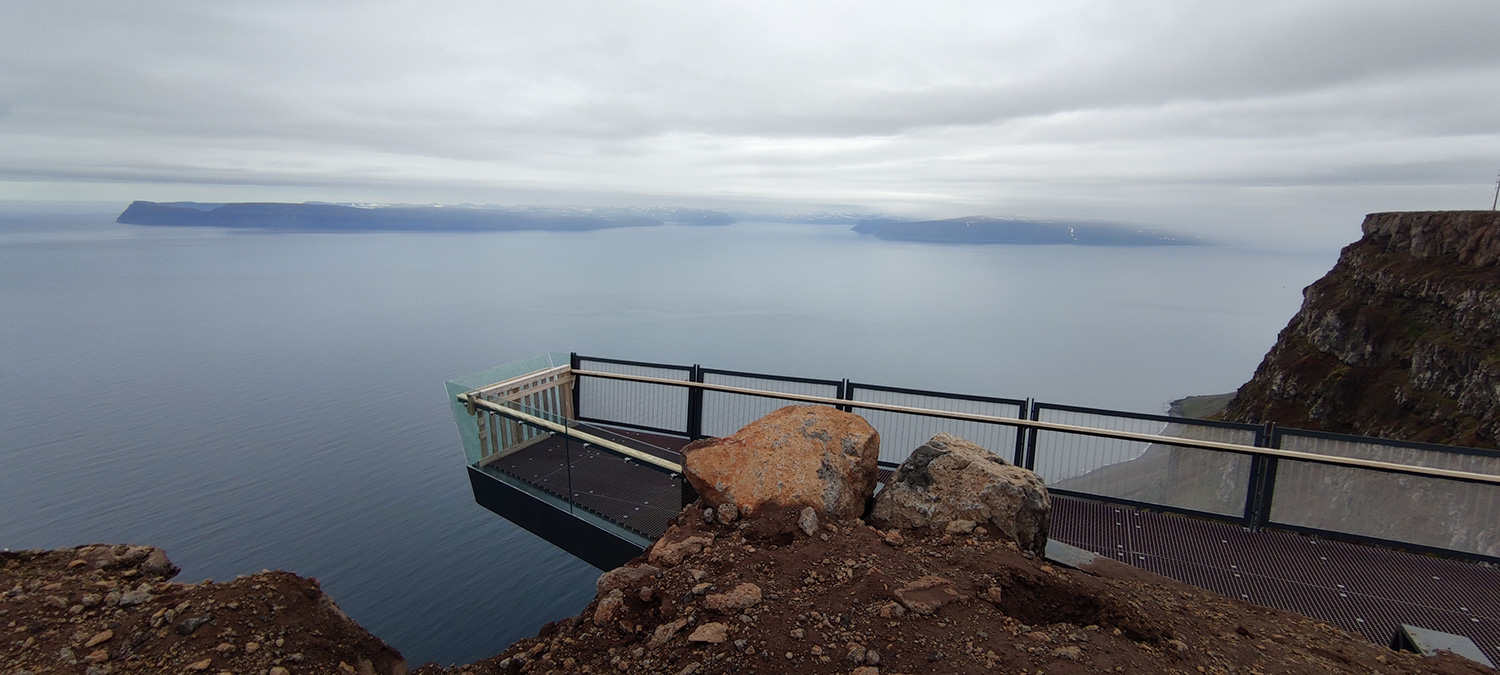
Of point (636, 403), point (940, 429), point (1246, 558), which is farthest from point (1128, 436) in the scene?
point (636, 403)

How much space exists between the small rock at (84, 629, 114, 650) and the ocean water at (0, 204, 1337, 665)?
1230 cm

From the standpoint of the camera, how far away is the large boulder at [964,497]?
539 centimetres

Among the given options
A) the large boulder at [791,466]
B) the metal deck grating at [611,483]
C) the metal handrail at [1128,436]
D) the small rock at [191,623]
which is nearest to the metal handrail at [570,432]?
the metal deck grating at [611,483]

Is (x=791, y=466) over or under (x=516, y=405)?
over

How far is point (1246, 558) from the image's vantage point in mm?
6422

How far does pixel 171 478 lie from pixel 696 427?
25.3m

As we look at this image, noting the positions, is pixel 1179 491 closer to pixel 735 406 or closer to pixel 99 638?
pixel 735 406

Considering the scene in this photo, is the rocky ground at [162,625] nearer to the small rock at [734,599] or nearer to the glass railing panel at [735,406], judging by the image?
the small rock at [734,599]

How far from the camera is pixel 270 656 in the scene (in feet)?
13.9

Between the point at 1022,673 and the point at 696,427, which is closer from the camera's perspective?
the point at 1022,673

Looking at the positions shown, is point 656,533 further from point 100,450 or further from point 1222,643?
point 100,450

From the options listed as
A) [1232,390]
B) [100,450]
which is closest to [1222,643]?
[100,450]

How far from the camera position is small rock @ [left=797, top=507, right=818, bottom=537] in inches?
199

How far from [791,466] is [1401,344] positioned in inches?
2627
